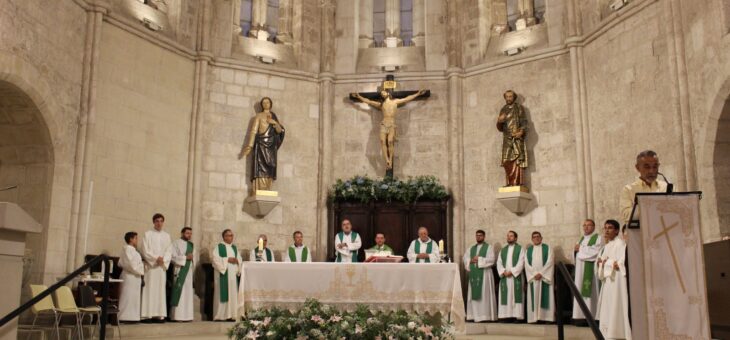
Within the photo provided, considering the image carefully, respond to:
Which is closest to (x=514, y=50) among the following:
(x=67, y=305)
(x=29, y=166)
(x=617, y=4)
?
(x=617, y=4)

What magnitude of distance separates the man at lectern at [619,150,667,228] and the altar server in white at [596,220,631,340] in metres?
3.38

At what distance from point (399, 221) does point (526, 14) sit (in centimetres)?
476

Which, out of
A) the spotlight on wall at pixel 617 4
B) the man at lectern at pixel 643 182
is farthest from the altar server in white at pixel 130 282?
the spotlight on wall at pixel 617 4

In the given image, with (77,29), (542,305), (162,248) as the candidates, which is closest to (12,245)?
(162,248)

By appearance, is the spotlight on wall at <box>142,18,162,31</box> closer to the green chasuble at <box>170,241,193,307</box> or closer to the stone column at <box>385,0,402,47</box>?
the green chasuble at <box>170,241,193,307</box>

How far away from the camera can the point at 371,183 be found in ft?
44.0

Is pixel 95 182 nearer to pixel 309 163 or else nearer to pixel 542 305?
pixel 309 163

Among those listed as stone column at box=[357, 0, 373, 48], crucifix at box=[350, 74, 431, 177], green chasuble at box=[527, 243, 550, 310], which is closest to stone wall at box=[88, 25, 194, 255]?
crucifix at box=[350, 74, 431, 177]

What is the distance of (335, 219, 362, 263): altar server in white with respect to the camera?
1214 centimetres

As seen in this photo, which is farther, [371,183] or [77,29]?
[371,183]

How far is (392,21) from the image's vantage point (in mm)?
14977

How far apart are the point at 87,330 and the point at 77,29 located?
183 inches

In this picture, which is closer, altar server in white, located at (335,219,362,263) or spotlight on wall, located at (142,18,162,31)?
altar server in white, located at (335,219,362,263)

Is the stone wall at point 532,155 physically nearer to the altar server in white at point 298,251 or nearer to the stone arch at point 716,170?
the stone arch at point 716,170
